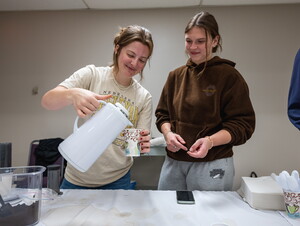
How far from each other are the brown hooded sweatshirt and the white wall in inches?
64.4

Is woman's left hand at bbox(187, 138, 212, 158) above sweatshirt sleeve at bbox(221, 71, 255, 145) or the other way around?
the other way around

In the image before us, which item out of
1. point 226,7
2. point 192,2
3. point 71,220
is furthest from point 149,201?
point 226,7

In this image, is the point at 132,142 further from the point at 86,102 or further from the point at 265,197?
the point at 265,197

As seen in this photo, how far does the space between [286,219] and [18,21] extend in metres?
3.27

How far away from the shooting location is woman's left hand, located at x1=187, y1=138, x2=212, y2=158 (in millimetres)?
905

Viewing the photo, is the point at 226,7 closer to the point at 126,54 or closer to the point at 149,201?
the point at 126,54

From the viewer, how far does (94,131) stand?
680mm

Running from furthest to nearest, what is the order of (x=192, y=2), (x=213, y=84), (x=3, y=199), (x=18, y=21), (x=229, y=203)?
1. (x=18, y=21)
2. (x=192, y=2)
3. (x=213, y=84)
4. (x=229, y=203)
5. (x=3, y=199)

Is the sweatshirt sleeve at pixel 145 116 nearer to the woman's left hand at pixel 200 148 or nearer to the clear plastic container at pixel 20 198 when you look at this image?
the woman's left hand at pixel 200 148

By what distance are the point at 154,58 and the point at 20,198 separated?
7.44ft

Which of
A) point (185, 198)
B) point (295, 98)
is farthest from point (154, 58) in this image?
point (185, 198)

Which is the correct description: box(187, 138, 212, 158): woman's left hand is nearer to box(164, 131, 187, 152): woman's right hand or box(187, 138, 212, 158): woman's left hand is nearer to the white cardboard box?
box(164, 131, 187, 152): woman's right hand

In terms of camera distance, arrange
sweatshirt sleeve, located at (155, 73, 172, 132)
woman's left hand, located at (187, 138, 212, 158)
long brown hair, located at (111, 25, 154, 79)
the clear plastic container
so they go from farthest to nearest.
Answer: sweatshirt sleeve, located at (155, 73, 172, 132) → long brown hair, located at (111, 25, 154, 79) → woman's left hand, located at (187, 138, 212, 158) → the clear plastic container

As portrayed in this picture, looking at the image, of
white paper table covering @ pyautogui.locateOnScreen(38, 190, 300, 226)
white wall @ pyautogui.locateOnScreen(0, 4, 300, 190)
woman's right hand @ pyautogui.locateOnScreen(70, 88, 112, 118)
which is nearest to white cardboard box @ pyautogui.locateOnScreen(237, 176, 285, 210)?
white paper table covering @ pyautogui.locateOnScreen(38, 190, 300, 226)
